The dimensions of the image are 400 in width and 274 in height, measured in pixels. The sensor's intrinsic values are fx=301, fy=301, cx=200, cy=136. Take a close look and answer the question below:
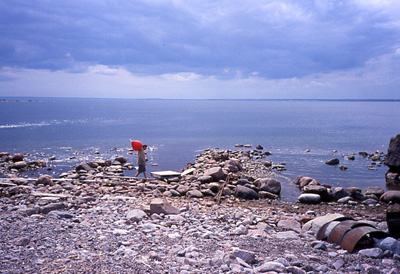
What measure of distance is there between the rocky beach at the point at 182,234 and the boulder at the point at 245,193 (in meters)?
0.05

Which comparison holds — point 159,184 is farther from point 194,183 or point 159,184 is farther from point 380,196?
point 380,196

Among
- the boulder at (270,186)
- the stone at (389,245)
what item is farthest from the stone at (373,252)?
the boulder at (270,186)

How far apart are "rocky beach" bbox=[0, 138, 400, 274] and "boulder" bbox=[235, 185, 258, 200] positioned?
0.16ft

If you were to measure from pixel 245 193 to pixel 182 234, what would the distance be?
24.2 ft

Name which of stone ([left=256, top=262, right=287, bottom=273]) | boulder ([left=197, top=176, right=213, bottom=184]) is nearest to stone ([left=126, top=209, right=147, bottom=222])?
stone ([left=256, top=262, right=287, bottom=273])

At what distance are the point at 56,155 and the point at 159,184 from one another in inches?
735

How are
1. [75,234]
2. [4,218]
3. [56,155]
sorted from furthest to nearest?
[56,155] → [4,218] → [75,234]

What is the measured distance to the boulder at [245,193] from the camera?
14844mm

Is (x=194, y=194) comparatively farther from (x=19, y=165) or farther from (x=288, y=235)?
(x=19, y=165)

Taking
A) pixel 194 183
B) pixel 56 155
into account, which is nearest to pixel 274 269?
pixel 194 183

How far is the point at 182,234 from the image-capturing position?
8.02 metres

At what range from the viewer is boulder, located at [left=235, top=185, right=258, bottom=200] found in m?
14.8

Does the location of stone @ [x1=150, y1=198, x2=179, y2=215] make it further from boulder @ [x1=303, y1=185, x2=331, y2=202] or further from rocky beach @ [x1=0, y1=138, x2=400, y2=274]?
boulder @ [x1=303, y1=185, x2=331, y2=202]

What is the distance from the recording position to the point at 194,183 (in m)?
16.4
